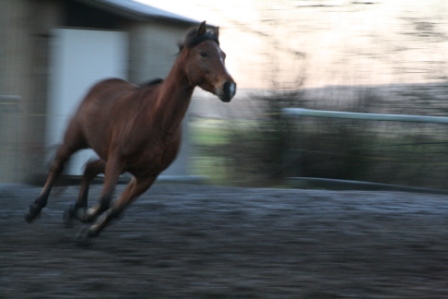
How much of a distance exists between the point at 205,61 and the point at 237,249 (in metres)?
1.73

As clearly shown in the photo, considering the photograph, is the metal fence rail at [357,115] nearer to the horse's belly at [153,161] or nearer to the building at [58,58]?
the building at [58,58]

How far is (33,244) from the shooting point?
24.9 ft

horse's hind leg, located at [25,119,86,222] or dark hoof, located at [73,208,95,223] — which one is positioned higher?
horse's hind leg, located at [25,119,86,222]

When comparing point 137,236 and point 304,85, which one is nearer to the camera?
point 137,236

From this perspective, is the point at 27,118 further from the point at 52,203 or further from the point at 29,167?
the point at 52,203

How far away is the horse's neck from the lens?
7395mm

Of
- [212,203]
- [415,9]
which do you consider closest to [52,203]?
[212,203]

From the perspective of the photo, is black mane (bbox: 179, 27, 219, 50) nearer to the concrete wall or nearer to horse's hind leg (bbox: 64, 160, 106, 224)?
horse's hind leg (bbox: 64, 160, 106, 224)

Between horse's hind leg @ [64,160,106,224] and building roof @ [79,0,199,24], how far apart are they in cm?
460

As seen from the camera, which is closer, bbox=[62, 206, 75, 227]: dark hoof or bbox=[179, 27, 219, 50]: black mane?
bbox=[179, 27, 219, 50]: black mane

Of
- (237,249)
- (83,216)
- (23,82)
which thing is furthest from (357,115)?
(83,216)

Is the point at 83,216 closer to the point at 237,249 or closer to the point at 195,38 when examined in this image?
the point at 237,249

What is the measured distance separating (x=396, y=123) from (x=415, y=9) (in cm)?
218

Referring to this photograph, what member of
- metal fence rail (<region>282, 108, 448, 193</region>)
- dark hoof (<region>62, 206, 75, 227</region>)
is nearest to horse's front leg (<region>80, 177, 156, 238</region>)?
dark hoof (<region>62, 206, 75, 227</region>)
